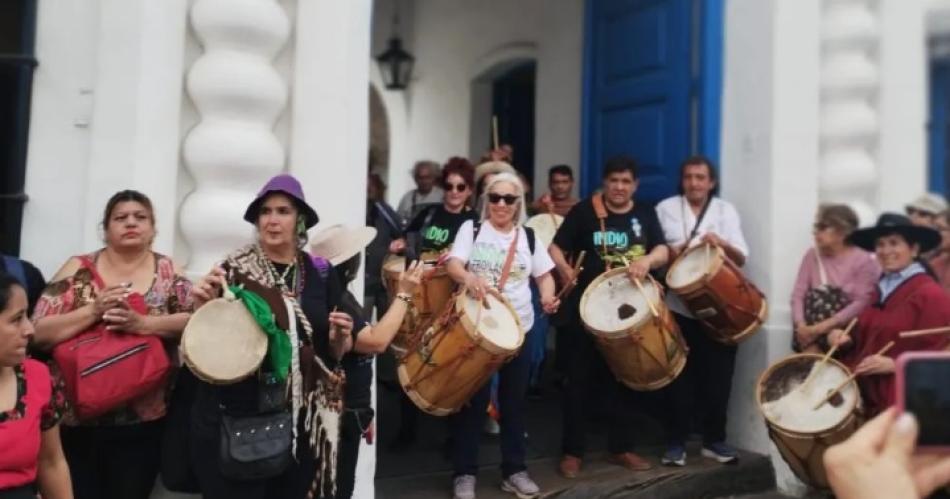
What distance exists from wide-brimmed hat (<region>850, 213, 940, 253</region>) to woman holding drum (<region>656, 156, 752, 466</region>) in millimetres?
628

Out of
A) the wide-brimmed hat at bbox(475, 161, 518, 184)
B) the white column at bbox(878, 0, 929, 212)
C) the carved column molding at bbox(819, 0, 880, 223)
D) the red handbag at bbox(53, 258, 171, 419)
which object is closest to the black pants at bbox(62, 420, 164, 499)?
the red handbag at bbox(53, 258, 171, 419)

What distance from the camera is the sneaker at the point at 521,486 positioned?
3.56 m

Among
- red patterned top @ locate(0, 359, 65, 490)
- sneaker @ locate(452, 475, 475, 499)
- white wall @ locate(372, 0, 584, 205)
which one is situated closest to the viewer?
red patterned top @ locate(0, 359, 65, 490)

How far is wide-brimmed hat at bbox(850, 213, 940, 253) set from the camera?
365 cm

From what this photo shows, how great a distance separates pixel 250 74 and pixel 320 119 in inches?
14.0

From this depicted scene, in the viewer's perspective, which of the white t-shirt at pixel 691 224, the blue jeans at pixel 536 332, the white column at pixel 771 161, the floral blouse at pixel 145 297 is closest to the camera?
the floral blouse at pixel 145 297

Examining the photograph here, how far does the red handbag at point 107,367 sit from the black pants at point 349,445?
2.09 ft

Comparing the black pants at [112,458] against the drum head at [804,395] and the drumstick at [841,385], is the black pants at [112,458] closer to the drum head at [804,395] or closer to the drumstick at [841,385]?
the drum head at [804,395]

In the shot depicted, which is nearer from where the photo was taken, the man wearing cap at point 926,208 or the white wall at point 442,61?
the man wearing cap at point 926,208

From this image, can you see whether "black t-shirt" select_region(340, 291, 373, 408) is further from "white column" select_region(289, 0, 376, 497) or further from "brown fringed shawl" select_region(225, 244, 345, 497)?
"white column" select_region(289, 0, 376, 497)

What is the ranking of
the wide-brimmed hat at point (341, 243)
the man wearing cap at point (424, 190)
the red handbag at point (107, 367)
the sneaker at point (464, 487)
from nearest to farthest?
the red handbag at point (107, 367) → the wide-brimmed hat at point (341, 243) → the sneaker at point (464, 487) → the man wearing cap at point (424, 190)

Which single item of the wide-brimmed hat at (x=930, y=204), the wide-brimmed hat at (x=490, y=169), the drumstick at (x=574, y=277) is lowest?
the drumstick at (x=574, y=277)

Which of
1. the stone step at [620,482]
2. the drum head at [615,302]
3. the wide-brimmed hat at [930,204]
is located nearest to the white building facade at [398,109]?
the stone step at [620,482]

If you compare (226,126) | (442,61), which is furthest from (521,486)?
(442,61)
